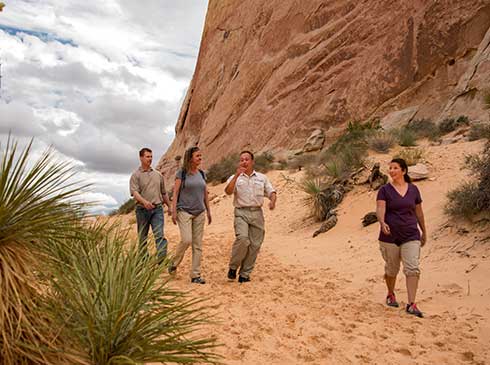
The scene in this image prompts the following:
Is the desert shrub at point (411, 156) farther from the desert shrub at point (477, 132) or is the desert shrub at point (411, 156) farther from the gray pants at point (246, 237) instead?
the gray pants at point (246, 237)

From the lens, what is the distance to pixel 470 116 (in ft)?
56.6

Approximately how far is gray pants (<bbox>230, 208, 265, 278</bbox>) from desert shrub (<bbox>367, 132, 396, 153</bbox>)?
8.17 m

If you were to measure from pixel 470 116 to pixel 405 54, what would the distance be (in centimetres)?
532

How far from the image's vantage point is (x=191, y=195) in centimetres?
666

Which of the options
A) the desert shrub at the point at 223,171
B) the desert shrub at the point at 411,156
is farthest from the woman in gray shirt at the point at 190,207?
the desert shrub at the point at 223,171

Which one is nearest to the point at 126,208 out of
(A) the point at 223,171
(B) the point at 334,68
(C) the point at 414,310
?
(A) the point at 223,171

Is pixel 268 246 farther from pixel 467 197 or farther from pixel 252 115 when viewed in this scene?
pixel 252 115

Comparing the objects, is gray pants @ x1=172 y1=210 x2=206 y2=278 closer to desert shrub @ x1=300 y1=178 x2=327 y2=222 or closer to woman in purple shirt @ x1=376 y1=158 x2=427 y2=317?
woman in purple shirt @ x1=376 y1=158 x2=427 y2=317

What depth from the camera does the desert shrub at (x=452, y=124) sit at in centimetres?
1644

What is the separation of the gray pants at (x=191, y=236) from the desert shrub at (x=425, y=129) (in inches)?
444

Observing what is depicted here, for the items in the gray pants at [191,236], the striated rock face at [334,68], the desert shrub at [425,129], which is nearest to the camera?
the gray pants at [191,236]

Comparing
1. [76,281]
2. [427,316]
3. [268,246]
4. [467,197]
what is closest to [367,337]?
[427,316]

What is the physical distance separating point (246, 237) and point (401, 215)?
219cm

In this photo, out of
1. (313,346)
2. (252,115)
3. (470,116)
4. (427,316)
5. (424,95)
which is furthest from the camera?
(252,115)
